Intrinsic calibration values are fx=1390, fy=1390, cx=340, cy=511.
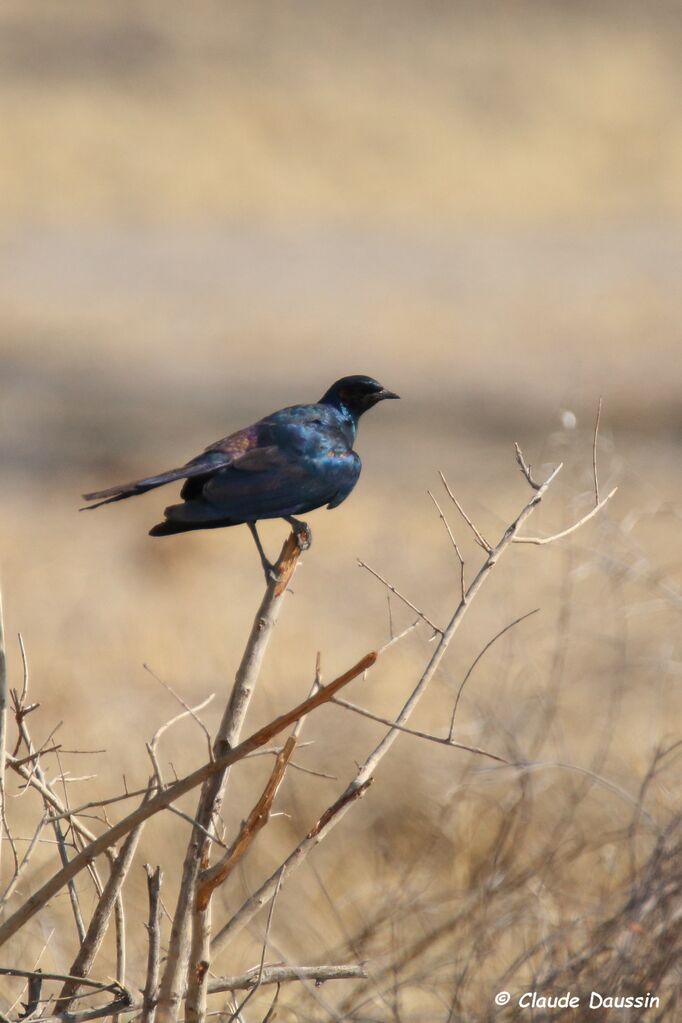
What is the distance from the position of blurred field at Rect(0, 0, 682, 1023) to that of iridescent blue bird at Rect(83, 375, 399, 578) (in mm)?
743

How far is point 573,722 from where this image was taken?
667 cm

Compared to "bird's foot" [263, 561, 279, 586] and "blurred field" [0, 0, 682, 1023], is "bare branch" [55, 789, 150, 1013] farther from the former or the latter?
"bird's foot" [263, 561, 279, 586]

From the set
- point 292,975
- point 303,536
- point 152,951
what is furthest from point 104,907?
point 303,536

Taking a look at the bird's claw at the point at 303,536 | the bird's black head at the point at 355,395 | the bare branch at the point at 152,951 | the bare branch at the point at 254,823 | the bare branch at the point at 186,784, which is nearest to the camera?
Answer: the bare branch at the point at 186,784

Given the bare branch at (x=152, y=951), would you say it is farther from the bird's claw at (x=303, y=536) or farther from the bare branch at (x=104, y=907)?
the bird's claw at (x=303, y=536)

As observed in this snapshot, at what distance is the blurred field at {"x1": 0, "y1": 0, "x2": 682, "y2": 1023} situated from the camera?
436 cm

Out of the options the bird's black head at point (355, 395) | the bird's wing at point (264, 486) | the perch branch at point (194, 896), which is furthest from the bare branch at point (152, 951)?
the bird's black head at point (355, 395)

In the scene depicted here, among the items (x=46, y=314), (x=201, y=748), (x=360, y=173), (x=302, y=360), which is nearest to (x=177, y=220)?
(x=360, y=173)

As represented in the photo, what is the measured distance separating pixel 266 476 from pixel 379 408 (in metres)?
10.2

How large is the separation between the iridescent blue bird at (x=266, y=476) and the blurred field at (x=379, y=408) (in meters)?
0.74

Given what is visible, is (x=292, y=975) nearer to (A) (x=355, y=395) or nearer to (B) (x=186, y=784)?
(B) (x=186, y=784)

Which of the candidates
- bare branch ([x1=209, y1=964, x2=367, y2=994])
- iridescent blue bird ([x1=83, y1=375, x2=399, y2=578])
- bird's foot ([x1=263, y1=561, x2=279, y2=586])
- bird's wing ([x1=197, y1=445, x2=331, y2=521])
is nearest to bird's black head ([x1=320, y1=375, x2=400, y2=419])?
iridescent blue bird ([x1=83, y1=375, x2=399, y2=578])

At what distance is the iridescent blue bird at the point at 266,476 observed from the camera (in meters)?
2.42

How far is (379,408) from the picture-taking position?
12680 millimetres
